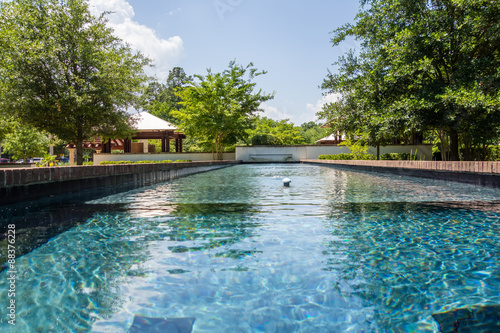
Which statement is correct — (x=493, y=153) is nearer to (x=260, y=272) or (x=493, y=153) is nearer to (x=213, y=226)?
(x=213, y=226)

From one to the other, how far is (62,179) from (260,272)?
4711mm

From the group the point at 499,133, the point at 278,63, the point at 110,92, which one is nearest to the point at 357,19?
the point at 278,63

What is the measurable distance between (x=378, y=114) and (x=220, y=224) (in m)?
10.0

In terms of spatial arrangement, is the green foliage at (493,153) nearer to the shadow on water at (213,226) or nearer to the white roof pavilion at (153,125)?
the shadow on water at (213,226)

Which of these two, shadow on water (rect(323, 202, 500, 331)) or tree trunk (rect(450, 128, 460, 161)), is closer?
shadow on water (rect(323, 202, 500, 331))

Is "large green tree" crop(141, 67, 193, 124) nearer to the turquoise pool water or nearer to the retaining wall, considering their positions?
the retaining wall

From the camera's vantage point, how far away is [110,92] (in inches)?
606

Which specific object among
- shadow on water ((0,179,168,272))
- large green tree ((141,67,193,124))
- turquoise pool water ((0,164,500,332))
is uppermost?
large green tree ((141,67,193,124))

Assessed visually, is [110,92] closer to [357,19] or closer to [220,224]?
[357,19]

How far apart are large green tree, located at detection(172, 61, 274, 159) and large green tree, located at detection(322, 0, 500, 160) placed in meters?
14.0

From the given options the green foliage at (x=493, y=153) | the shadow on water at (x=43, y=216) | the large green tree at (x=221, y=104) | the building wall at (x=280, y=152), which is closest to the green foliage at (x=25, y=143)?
the large green tree at (x=221, y=104)

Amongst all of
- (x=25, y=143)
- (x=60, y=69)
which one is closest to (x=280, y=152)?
(x=60, y=69)

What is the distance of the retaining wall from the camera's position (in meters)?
4.34

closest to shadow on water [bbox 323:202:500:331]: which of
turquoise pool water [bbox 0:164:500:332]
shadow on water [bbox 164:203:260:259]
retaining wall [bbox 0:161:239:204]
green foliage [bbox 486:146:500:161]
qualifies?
turquoise pool water [bbox 0:164:500:332]
